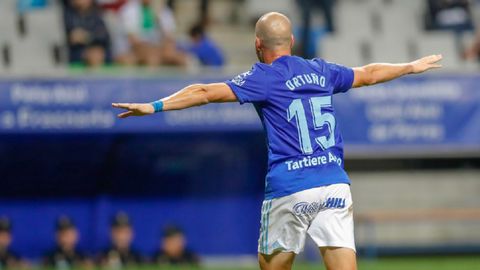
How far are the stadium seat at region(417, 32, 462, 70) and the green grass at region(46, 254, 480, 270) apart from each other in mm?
3088

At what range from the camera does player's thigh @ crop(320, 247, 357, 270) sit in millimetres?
7691

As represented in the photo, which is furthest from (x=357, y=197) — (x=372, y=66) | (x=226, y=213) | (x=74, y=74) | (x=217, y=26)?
(x=372, y=66)

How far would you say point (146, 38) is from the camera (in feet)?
59.9

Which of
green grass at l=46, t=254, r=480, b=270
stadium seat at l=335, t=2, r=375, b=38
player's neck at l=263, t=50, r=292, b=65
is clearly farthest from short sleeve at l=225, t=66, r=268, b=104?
stadium seat at l=335, t=2, r=375, b=38

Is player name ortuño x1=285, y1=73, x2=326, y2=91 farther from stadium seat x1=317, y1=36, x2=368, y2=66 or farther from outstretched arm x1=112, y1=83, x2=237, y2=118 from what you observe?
stadium seat x1=317, y1=36, x2=368, y2=66

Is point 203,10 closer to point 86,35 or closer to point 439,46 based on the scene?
point 86,35

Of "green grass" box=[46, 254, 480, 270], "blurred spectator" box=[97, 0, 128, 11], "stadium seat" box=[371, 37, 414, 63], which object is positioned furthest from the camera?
"stadium seat" box=[371, 37, 414, 63]

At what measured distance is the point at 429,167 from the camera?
64.3ft

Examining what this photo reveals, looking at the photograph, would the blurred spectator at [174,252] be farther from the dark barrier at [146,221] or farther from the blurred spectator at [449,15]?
the blurred spectator at [449,15]

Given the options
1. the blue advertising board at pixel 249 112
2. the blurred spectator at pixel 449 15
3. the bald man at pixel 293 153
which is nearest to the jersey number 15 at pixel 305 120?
A: the bald man at pixel 293 153

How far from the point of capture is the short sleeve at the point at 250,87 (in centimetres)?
777

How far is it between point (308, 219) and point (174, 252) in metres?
9.50

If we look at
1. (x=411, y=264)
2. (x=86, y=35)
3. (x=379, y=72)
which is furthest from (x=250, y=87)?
(x=411, y=264)

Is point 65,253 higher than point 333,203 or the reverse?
the reverse
